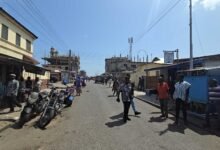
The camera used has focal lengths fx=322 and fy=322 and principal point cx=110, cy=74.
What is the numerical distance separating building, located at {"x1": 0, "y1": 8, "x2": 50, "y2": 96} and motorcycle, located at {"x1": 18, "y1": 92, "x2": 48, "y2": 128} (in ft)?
14.6

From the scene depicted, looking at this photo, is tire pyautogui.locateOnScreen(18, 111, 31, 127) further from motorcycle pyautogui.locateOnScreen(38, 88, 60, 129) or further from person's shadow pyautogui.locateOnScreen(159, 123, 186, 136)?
person's shadow pyautogui.locateOnScreen(159, 123, 186, 136)

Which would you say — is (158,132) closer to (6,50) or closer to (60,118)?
(60,118)

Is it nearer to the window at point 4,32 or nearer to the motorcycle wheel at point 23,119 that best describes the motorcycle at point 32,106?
the motorcycle wheel at point 23,119

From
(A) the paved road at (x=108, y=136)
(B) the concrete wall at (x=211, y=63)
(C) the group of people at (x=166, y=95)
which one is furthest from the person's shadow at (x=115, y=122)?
(B) the concrete wall at (x=211, y=63)

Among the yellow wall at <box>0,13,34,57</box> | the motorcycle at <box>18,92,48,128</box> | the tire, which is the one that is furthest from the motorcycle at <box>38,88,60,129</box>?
the yellow wall at <box>0,13,34,57</box>

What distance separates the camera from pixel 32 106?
13.4 m

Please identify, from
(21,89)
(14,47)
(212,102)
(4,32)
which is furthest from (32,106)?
(14,47)

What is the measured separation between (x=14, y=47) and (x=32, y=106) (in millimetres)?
15207

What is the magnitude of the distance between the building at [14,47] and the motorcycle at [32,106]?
4.45m

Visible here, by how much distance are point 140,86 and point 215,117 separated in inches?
1197

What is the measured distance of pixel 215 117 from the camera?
44.2 ft

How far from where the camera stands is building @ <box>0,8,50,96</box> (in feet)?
71.5

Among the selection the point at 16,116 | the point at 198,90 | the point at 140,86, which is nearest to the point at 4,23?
the point at 16,116

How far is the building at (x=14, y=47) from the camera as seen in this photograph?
858 inches
